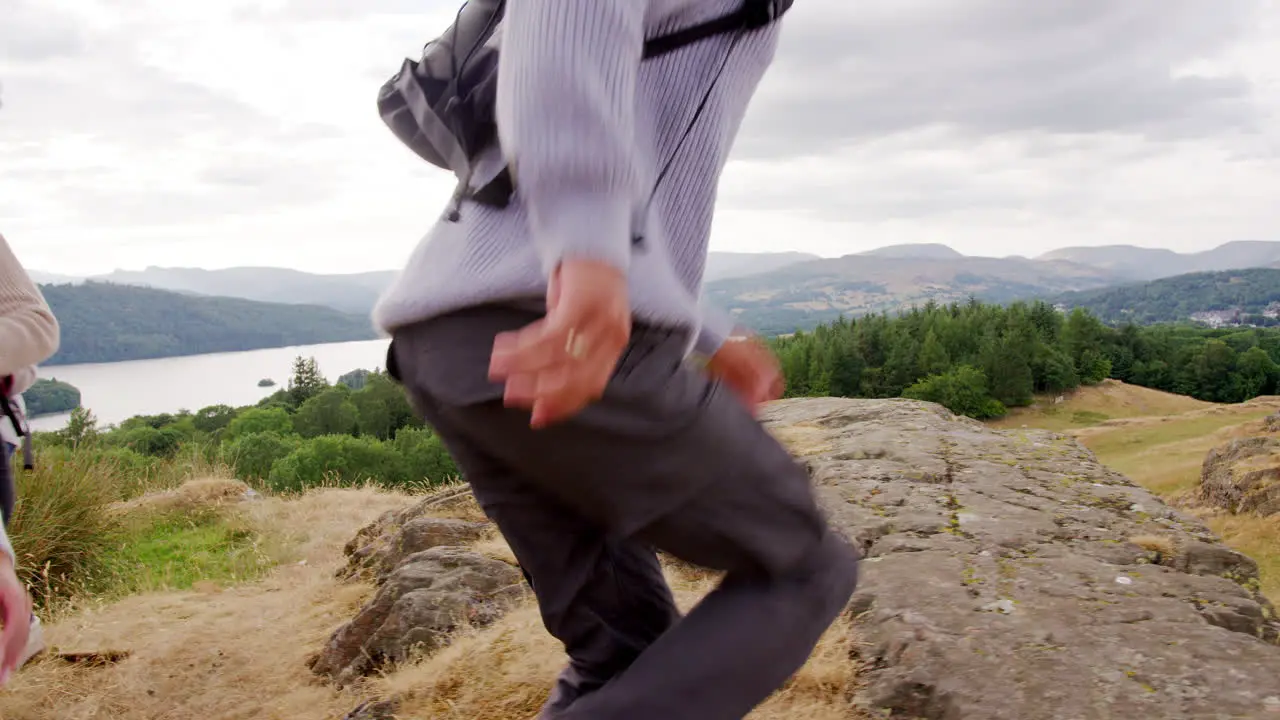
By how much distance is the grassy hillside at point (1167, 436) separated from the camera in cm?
→ 571

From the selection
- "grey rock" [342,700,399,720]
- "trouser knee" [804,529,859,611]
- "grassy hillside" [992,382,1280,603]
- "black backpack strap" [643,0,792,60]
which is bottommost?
"grassy hillside" [992,382,1280,603]

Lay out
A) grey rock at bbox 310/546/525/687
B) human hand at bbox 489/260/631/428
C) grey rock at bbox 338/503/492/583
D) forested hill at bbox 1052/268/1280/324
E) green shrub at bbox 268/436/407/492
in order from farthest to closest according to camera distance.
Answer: forested hill at bbox 1052/268/1280/324, green shrub at bbox 268/436/407/492, grey rock at bbox 338/503/492/583, grey rock at bbox 310/546/525/687, human hand at bbox 489/260/631/428

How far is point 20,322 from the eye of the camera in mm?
2559

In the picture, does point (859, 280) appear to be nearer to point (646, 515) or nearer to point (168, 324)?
point (168, 324)

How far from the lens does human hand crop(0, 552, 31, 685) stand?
145 cm

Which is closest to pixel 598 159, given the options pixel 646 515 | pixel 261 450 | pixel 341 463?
pixel 646 515

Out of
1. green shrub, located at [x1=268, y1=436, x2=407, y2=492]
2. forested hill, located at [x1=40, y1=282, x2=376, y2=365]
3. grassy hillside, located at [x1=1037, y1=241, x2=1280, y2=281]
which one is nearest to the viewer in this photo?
green shrub, located at [x1=268, y1=436, x2=407, y2=492]

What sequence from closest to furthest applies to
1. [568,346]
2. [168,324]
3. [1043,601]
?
1. [568,346]
2. [1043,601]
3. [168,324]

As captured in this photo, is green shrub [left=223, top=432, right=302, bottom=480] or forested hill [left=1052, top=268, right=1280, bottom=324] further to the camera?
forested hill [left=1052, top=268, right=1280, bottom=324]

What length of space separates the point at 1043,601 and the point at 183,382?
1999 inches

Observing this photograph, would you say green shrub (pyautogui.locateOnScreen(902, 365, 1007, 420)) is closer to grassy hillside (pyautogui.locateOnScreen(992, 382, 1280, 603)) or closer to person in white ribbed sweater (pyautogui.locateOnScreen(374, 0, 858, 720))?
grassy hillside (pyautogui.locateOnScreen(992, 382, 1280, 603))

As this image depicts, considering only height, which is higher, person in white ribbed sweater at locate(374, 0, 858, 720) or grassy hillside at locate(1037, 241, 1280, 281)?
grassy hillside at locate(1037, 241, 1280, 281)

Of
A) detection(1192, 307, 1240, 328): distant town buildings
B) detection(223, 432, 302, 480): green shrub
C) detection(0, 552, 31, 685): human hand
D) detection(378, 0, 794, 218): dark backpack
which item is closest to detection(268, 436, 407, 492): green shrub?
detection(223, 432, 302, 480): green shrub

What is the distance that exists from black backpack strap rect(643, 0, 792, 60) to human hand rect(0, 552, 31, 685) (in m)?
1.43
